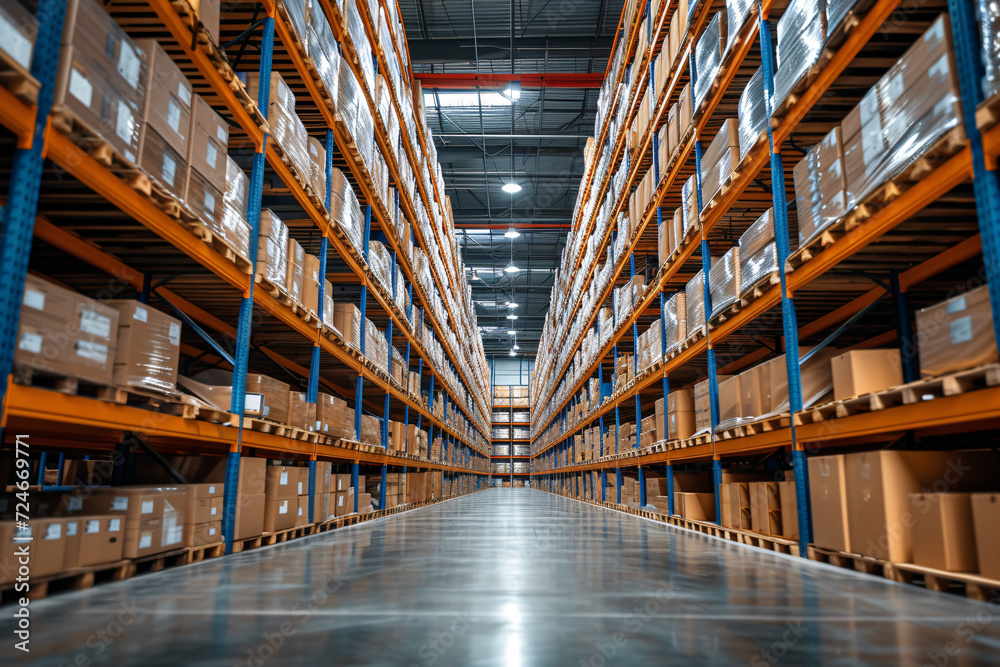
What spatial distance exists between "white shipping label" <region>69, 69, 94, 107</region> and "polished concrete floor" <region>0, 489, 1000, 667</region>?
86.8 inches

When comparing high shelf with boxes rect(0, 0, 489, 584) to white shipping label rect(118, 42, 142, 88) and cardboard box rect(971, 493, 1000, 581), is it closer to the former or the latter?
white shipping label rect(118, 42, 142, 88)

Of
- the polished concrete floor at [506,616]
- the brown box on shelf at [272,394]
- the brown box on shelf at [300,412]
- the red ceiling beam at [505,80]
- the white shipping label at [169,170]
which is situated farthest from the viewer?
the red ceiling beam at [505,80]

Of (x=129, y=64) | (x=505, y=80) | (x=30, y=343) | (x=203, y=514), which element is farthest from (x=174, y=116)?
(x=505, y=80)

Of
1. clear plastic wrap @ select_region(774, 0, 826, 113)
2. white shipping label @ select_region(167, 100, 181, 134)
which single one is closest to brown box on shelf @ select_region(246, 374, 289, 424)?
white shipping label @ select_region(167, 100, 181, 134)

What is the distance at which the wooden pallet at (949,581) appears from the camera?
2717 mm

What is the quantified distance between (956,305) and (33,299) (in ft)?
13.8

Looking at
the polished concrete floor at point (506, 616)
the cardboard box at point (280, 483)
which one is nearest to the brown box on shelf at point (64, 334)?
the polished concrete floor at point (506, 616)

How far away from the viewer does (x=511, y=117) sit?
49.8 ft

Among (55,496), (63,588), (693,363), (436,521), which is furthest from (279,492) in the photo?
(693,363)

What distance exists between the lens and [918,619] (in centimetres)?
240

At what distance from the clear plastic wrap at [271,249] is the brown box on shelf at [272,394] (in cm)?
79

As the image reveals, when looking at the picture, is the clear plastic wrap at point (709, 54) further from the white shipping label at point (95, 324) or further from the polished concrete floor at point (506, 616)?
the white shipping label at point (95, 324)

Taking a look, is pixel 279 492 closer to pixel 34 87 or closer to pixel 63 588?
pixel 63 588

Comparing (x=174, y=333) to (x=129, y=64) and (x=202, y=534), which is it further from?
(x=129, y=64)
